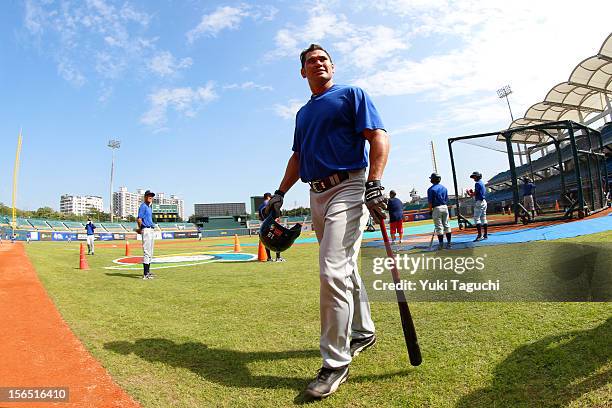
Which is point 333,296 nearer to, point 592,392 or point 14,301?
point 592,392

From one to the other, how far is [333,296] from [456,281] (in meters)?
2.89

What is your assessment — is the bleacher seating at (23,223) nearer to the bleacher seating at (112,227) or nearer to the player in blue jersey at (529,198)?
the bleacher seating at (112,227)

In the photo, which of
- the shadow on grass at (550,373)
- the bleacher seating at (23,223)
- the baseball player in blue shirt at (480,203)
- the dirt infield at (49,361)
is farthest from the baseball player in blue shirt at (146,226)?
the bleacher seating at (23,223)

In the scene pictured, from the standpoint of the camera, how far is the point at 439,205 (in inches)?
384

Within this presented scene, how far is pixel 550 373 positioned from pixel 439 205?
320 inches

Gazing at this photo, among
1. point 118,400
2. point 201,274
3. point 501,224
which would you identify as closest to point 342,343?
point 118,400

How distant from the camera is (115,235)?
4559 centimetres

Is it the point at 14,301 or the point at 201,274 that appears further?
the point at 201,274

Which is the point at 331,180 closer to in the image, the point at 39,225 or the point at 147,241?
the point at 147,241

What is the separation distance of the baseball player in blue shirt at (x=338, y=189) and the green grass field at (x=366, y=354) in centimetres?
23

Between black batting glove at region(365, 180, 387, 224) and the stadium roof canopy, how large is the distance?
34.3m

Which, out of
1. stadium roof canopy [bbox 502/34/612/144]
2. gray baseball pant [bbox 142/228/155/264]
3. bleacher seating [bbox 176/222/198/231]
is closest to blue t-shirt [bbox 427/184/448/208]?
gray baseball pant [bbox 142/228/155/264]

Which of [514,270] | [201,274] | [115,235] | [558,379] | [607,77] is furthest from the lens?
[115,235]

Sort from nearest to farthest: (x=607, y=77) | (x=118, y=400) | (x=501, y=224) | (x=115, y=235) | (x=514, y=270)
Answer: (x=118, y=400) < (x=514, y=270) < (x=501, y=224) < (x=607, y=77) < (x=115, y=235)
